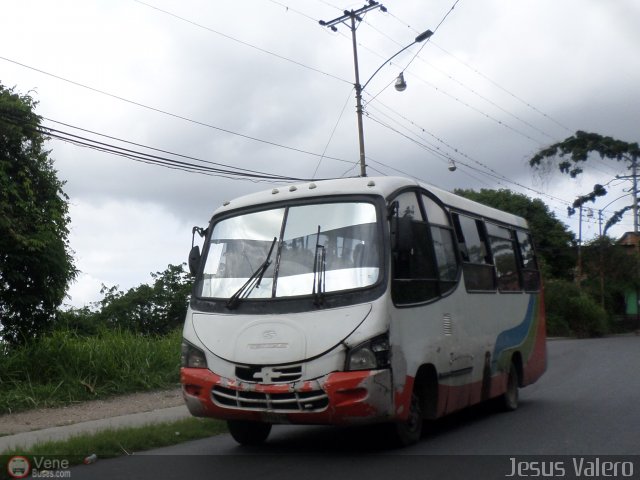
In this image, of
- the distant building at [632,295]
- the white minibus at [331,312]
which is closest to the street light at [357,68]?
the white minibus at [331,312]

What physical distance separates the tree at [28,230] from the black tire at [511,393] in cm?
1032

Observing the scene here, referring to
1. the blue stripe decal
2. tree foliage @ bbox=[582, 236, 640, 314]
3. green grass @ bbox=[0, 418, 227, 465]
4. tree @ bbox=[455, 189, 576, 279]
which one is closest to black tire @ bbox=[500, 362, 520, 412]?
the blue stripe decal

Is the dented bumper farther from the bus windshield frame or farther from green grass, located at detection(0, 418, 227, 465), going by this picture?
green grass, located at detection(0, 418, 227, 465)

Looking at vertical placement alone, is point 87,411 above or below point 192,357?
below

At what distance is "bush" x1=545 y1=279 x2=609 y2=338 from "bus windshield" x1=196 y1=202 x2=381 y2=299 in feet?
129

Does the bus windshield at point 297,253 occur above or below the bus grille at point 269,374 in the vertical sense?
above

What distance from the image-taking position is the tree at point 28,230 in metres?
18.0

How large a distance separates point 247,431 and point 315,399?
187cm

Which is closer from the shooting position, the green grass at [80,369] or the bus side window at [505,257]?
the bus side window at [505,257]

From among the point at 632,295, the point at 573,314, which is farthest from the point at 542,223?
the point at 573,314

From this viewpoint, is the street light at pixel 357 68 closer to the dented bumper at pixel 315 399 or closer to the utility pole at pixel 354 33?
the utility pole at pixel 354 33

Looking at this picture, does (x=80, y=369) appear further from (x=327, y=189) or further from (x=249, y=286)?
(x=327, y=189)

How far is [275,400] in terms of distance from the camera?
27.9 ft

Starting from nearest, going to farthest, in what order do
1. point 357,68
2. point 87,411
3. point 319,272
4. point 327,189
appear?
point 319,272 < point 327,189 < point 87,411 < point 357,68
